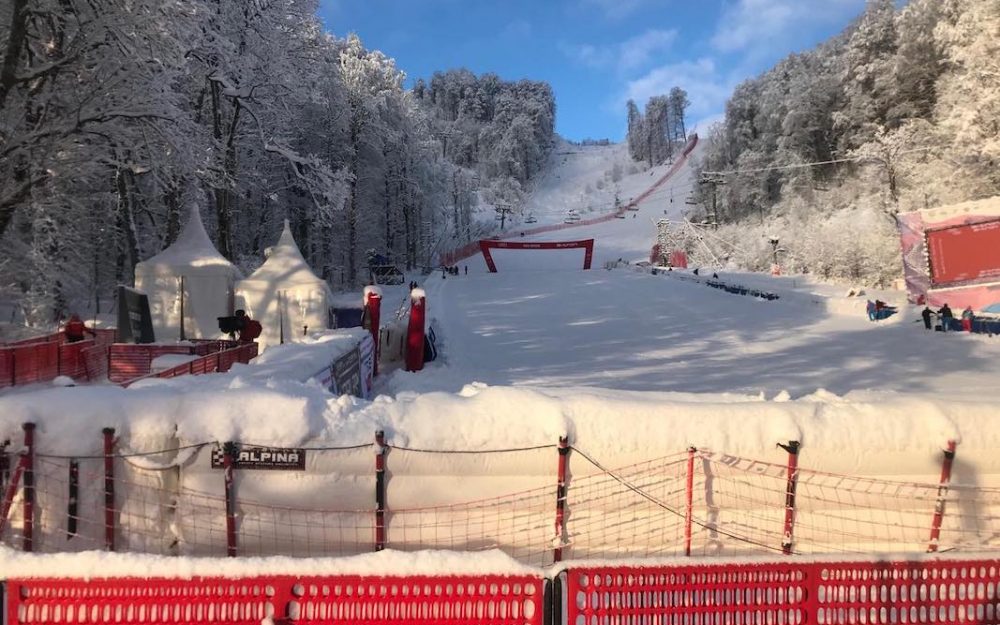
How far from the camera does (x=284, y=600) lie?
3.12m

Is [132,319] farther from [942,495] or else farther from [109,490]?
[942,495]

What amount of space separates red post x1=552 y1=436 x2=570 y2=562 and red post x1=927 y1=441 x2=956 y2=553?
306 cm

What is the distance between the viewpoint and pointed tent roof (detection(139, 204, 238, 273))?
19.1m

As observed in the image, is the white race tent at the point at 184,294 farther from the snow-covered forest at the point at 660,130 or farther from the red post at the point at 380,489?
the snow-covered forest at the point at 660,130

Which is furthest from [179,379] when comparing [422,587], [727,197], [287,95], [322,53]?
[727,197]

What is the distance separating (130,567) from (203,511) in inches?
67.0

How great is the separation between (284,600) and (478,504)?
2.10 m

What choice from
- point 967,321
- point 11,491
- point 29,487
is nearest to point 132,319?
point 29,487

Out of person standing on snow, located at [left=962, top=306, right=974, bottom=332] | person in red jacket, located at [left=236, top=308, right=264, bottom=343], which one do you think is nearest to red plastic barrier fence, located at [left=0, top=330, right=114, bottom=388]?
person in red jacket, located at [left=236, top=308, right=264, bottom=343]

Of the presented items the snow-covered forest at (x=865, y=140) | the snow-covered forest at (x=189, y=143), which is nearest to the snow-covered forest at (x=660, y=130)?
the snow-covered forest at (x=865, y=140)

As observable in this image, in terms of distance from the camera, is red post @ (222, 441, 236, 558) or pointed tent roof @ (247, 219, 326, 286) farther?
pointed tent roof @ (247, 219, 326, 286)

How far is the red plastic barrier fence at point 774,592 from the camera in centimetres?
332

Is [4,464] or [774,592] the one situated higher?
[4,464]

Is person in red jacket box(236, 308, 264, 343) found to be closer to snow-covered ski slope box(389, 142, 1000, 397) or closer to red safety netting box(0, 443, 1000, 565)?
snow-covered ski slope box(389, 142, 1000, 397)
